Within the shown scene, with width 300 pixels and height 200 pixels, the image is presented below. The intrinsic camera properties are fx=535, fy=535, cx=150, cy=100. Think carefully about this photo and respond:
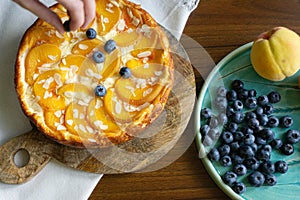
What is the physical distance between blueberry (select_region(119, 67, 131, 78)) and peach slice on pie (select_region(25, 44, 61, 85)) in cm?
22

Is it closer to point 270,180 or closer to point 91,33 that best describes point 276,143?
point 270,180

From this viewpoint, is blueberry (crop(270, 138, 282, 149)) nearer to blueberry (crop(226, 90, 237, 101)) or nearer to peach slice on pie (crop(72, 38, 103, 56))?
blueberry (crop(226, 90, 237, 101))

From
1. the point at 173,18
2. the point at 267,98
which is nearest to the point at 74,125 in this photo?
the point at 173,18

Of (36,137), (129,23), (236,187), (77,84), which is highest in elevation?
(129,23)

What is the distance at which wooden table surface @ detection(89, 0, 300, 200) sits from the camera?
5.92 ft

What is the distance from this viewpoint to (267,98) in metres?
1.85

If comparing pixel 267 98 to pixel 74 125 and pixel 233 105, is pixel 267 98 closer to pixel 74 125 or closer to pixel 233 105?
pixel 233 105

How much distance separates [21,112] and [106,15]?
44cm

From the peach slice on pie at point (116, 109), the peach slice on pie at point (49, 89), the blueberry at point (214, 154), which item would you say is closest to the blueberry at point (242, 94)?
the blueberry at point (214, 154)

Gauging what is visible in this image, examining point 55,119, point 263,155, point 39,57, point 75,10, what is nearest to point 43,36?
point 39,57

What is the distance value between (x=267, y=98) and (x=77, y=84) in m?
0.65

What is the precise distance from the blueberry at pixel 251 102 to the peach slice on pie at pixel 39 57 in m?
0.66

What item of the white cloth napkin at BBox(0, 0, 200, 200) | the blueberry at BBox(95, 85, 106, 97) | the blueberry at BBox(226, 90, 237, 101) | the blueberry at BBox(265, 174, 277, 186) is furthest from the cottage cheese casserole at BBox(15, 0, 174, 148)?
the blueberry at BBox(265, 174, 277, 186)

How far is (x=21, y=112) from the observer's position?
183 centimetres
